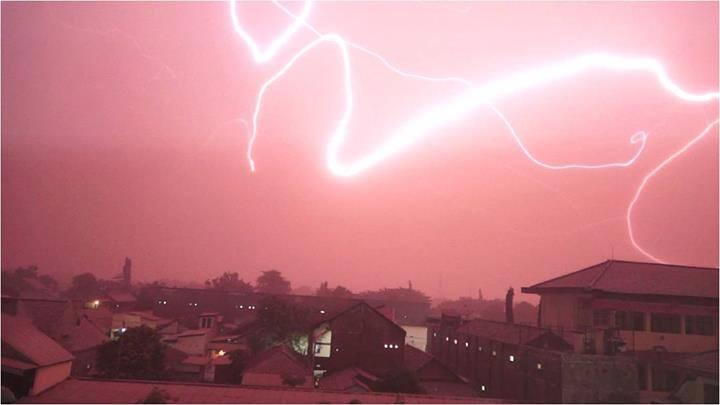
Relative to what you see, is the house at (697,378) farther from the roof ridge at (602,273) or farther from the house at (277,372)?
the house at (277,372)

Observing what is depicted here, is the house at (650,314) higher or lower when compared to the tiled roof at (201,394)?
higher

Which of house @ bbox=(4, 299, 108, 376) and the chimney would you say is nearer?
house @ bbox=(4, 299, 108, 376)

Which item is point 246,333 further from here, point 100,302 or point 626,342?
point 626,342

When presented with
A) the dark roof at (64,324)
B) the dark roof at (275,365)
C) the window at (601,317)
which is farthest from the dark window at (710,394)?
the dark roof at (64,324)

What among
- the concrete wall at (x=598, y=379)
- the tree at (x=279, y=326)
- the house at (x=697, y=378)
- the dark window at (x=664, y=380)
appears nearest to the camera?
the house at (x=697, y=378)

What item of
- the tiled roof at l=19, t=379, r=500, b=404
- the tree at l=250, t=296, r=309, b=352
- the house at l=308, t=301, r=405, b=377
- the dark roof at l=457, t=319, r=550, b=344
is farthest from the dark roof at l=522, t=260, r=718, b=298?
the tree at l=250, t=296, r=309, b=352

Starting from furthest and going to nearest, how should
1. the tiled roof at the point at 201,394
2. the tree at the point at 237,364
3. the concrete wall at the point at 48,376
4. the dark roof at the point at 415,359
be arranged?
1. the dark roof at the point at 415,359
2. the tree at the point at 237,364
3. the tiled roof at the point at 201,394
4. the concrete wall at the point at 48,376

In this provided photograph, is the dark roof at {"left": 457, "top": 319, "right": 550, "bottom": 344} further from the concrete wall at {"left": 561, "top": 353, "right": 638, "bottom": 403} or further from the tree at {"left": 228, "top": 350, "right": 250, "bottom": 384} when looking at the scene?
the tree at {"left": 228, "top": 350, "right": 250, "bottom": 384}
